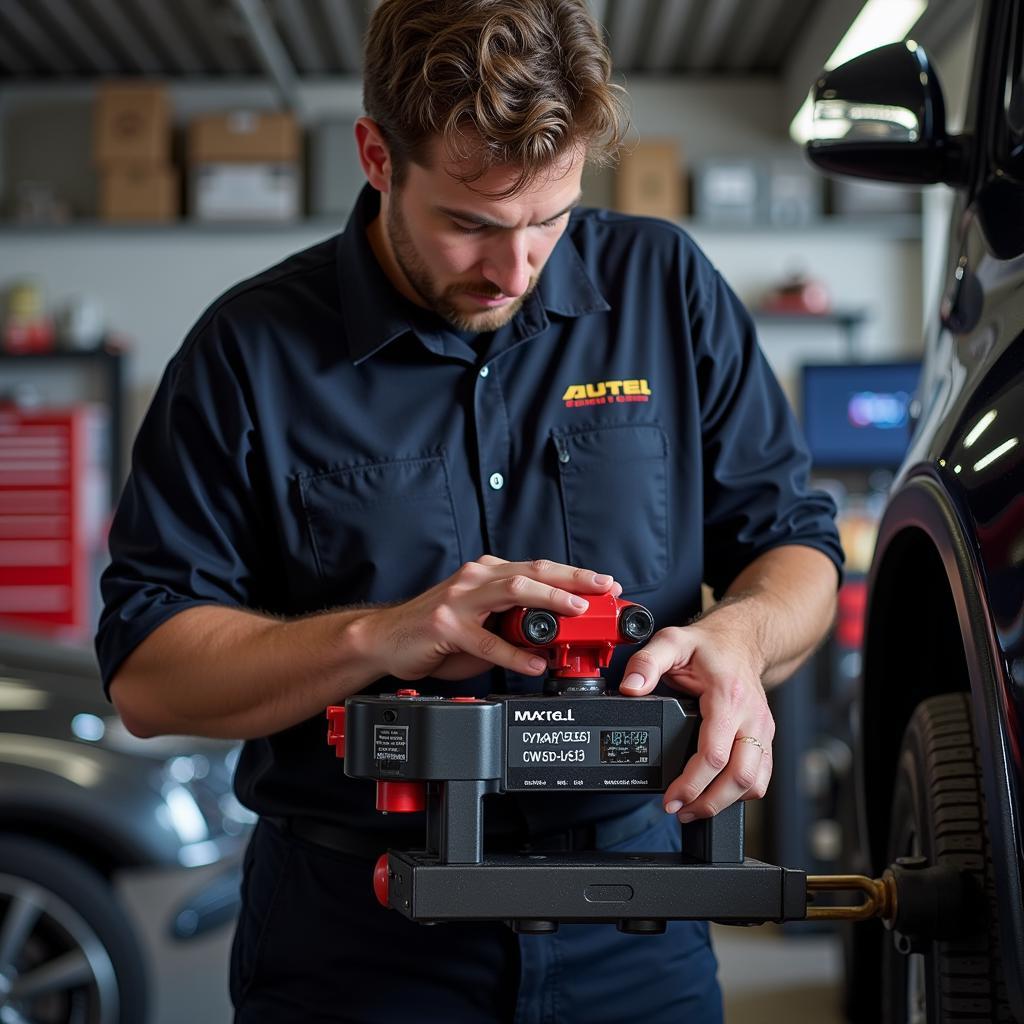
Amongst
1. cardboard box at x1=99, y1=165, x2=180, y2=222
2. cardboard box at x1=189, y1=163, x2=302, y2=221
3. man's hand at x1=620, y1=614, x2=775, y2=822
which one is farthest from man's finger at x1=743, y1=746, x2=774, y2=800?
cardboard box at x1=99, y1=165, x2=180, y2=222

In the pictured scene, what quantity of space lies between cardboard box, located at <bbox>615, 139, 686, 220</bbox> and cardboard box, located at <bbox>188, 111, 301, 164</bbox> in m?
1.76

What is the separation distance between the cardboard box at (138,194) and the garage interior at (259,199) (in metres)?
0.01

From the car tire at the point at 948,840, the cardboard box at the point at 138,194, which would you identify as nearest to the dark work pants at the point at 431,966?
the car tire at the point at 948,840

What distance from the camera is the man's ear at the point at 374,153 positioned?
57.3 inches

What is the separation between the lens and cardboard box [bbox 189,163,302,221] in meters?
7.25

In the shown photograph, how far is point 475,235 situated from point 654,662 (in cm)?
55

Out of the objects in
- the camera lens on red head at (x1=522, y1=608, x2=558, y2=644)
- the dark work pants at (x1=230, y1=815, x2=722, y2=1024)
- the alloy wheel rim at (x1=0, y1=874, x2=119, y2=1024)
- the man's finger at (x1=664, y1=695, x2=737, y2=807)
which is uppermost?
the camera lens on red head at (x1=522, y1=608, x2=558, y2=644)

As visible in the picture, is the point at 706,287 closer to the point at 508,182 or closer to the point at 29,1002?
the point at 508,182

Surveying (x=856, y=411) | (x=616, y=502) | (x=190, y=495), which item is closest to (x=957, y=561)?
(x=616, y=502)

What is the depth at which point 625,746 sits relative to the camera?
1036mm

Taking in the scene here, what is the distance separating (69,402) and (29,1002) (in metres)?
5.39

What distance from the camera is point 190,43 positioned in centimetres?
731

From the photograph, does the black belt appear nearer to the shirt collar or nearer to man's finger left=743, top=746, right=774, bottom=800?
man's finger left=743, top=746, right=774, bottom=800

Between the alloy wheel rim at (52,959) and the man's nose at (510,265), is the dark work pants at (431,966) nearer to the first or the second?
the man's nose at (510,265)
